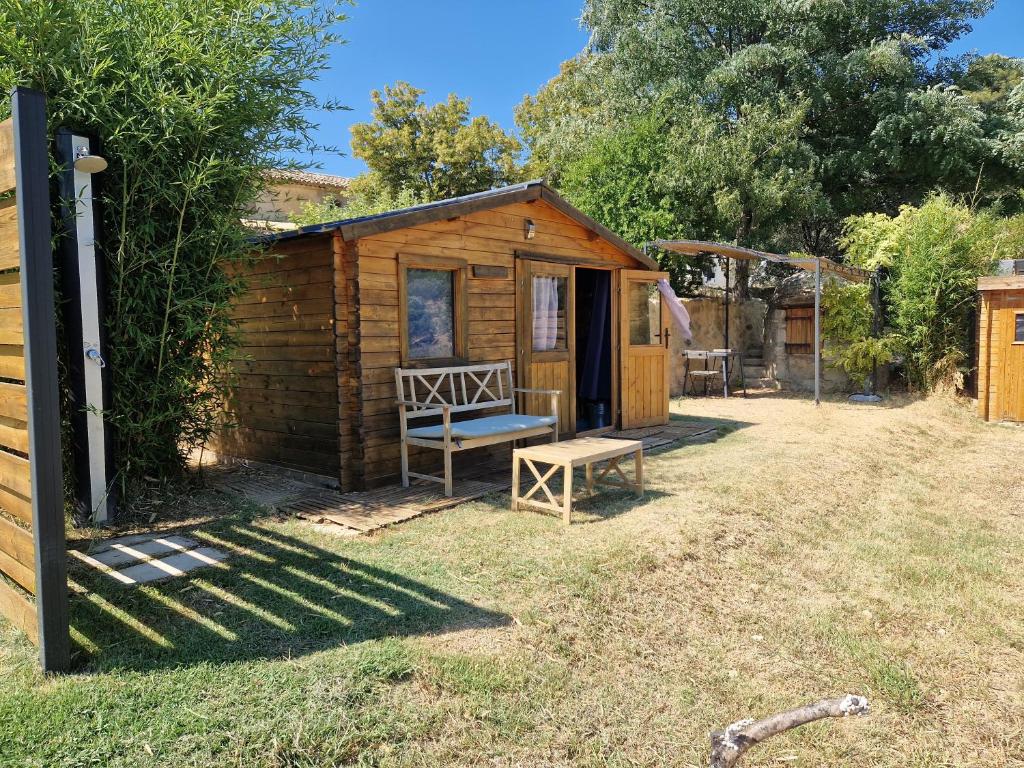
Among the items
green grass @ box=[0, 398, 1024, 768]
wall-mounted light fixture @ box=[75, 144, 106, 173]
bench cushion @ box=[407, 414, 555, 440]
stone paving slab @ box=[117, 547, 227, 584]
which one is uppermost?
wall-mounted light fixture @ box=[75, 144, 106, 173]

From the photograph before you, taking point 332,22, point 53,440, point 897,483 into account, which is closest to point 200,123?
point 332,22

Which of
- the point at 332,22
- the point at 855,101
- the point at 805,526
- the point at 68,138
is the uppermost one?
the point at 855,101

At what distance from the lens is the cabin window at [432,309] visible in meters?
5.80

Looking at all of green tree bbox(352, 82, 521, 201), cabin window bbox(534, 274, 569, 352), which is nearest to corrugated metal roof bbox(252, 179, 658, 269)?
cabin window bbox(534, 274, 569, 352)

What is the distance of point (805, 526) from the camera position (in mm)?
4980

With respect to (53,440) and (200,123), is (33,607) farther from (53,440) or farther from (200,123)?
(200,123)

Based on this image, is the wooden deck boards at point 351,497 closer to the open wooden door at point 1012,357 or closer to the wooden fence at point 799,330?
the open wooden door at point 1012,357

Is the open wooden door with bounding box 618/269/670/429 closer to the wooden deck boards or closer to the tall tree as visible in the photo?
the wooden deck boards

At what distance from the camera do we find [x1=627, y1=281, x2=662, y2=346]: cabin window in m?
8.39

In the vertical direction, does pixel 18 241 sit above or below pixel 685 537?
above

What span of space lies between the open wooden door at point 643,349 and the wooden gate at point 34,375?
256 inches

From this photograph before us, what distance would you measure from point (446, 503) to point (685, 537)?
179 centimetres

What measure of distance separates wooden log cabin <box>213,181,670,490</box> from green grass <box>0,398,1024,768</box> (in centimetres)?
106

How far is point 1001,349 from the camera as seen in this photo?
32.1ft
